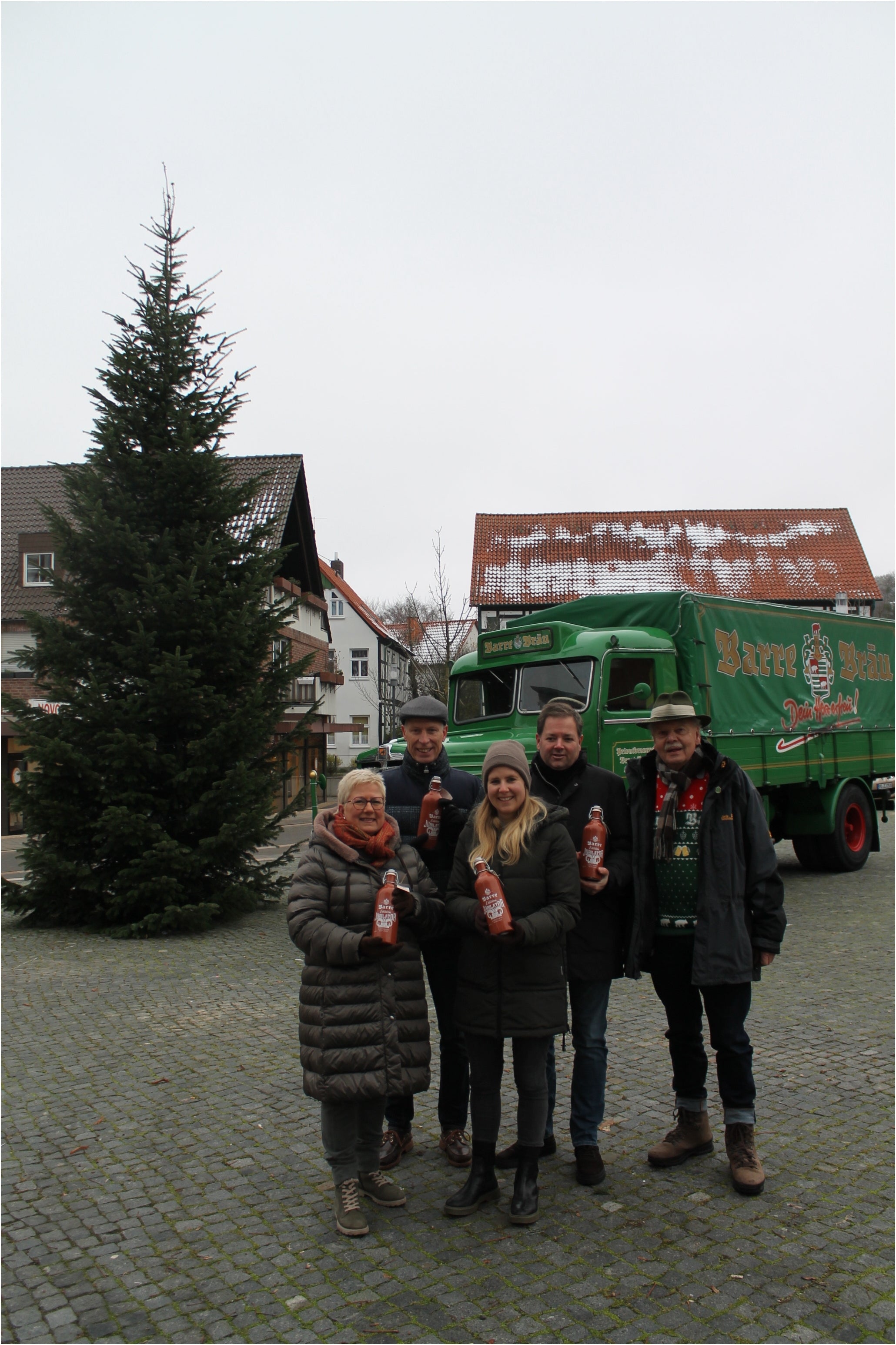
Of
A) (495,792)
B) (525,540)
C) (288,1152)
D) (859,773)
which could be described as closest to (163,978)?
(288,1152)

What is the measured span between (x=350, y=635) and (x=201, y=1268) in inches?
2248

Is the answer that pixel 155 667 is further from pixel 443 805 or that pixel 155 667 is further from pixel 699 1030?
pixel 699 1030

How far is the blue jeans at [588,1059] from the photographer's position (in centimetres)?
408

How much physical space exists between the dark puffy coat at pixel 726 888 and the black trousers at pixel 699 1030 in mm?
84

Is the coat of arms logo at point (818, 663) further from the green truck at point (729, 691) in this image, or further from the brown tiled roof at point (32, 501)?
the brown tiled roof at point (32, 501)

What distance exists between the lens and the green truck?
1045 centimetres

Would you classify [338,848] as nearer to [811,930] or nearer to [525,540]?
[811,930]

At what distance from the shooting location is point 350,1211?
372cm

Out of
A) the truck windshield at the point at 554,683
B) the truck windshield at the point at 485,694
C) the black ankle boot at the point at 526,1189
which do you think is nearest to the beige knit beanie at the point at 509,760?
the black ankle boot at the point at 526,1189

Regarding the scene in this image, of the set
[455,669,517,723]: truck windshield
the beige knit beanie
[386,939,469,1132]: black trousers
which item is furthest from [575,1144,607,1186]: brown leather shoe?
[455,669,517,723]: truck windshield

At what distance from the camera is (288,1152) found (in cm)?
451

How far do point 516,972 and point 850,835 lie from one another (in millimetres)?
10923

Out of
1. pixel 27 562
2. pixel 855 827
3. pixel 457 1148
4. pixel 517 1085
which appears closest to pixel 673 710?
pixel 517 1085

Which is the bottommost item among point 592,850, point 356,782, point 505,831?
point 592,850
